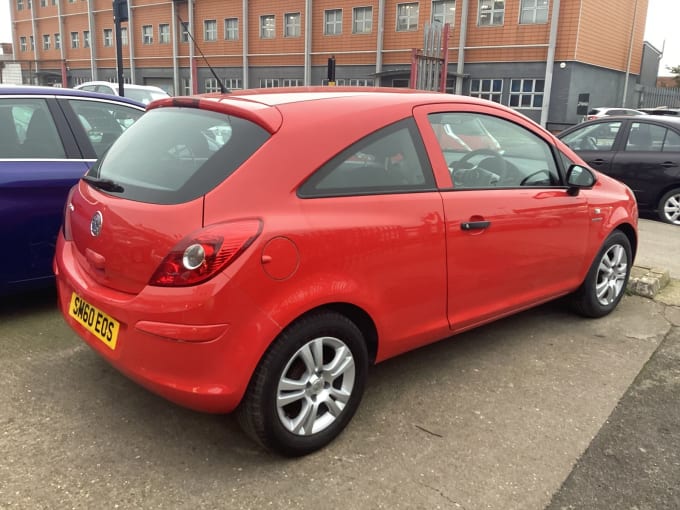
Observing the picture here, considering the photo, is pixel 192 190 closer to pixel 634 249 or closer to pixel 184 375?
pixel 184 375

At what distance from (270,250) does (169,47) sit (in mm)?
42683

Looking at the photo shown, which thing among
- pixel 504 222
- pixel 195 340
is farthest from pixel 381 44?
pixel 195 340

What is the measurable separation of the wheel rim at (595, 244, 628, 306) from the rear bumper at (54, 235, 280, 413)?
115 inches

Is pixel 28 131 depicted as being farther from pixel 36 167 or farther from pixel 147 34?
pixel 147 34

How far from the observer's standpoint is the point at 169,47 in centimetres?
4094

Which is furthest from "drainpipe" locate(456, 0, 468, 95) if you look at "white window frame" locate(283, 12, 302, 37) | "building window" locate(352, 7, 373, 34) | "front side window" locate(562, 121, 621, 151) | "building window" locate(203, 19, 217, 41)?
"front side window" locate(562, 121, 621, 151)

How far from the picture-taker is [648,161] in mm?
8289

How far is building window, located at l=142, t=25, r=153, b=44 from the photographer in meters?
41.8

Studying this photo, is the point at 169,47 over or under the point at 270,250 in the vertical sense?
over

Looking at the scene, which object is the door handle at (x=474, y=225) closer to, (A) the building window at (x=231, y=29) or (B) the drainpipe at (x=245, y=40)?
(B) the drainpipe at (x=245, y=40)

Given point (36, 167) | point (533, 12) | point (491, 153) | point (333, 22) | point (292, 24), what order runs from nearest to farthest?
point (491, 153) → point (36, 167) → point (533, 12) → point (333, 22) → point (292, 24)

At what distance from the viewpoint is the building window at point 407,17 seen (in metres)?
31.4

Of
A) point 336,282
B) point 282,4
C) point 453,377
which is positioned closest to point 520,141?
point 453,377

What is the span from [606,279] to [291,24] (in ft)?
114
